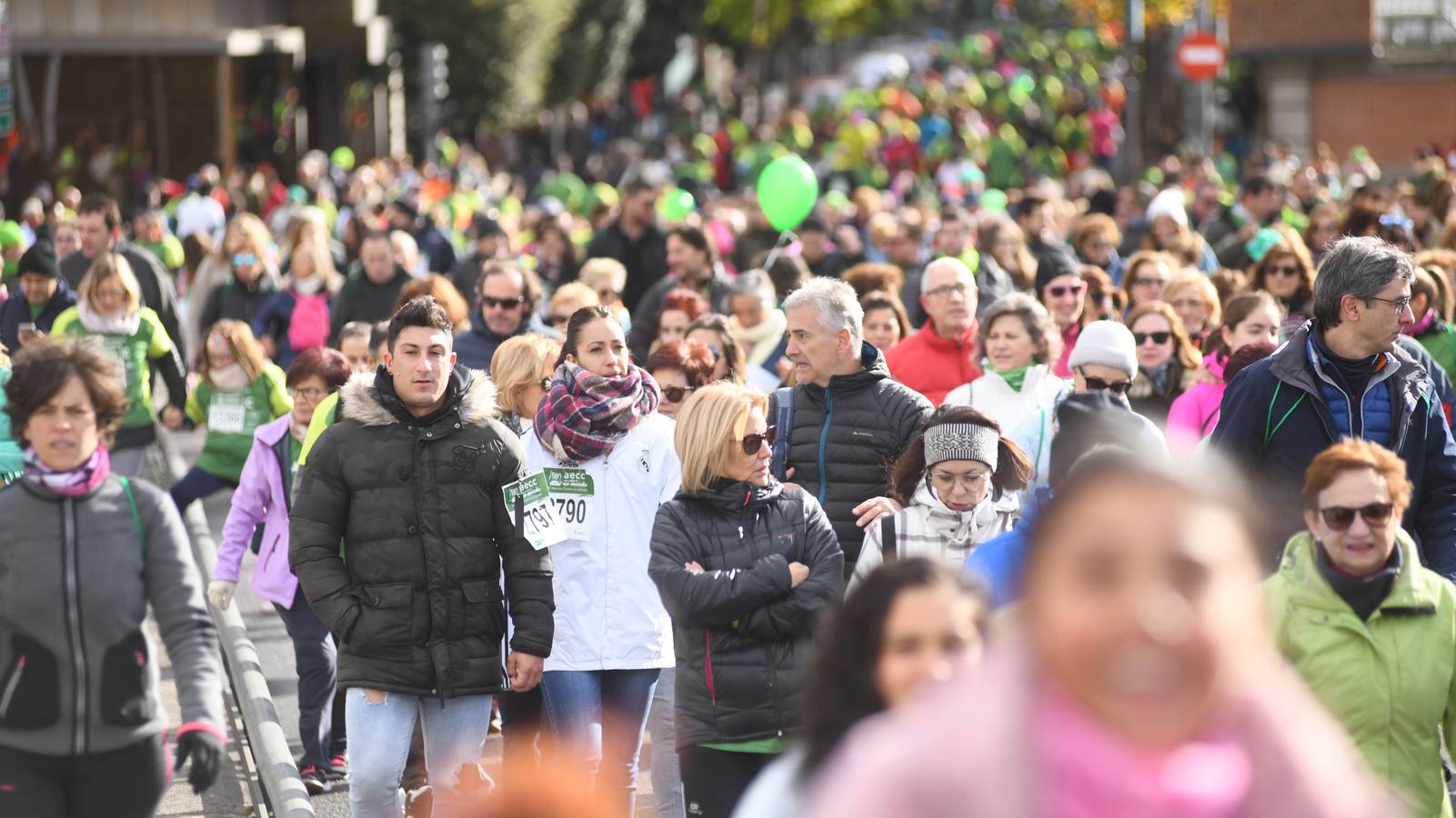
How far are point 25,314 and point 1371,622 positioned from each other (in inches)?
359

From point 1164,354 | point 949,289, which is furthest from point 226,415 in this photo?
point 1164,354

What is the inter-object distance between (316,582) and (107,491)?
4.36ft

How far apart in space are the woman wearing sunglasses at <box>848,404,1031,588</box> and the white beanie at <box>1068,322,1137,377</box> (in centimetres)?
102

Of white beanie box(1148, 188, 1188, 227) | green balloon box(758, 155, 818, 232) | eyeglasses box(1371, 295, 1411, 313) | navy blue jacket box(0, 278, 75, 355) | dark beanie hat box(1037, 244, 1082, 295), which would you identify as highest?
green balloon box(758, 155, 818, 232)

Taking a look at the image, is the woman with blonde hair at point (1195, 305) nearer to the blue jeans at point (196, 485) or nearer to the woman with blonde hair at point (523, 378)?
the woman with blonde hair at point (523, 378)

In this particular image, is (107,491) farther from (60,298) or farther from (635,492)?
(60,298)

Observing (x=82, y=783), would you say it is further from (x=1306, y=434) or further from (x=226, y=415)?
(x=226, y=415)

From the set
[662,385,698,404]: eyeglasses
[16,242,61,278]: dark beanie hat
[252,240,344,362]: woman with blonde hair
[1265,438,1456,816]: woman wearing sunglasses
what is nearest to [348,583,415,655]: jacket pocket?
[662,385,698,404]: eyeglasses

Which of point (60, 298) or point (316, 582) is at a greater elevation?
point (60, 298)

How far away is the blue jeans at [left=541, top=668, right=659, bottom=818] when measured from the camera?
6781mm

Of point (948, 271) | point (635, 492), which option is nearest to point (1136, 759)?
point (635, 492)

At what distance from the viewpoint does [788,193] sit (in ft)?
52.6

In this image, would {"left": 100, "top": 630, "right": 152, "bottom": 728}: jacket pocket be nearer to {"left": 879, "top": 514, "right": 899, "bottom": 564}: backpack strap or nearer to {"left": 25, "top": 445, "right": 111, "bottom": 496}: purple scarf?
{"left": 25, "top": 445, "right": 111, "bottom": 496}: purple scarf

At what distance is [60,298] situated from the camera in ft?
40.2
